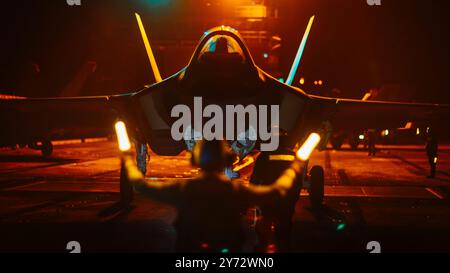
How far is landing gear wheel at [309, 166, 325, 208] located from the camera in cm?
982

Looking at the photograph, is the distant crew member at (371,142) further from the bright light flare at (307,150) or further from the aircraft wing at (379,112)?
the bright light flare at (307,150)

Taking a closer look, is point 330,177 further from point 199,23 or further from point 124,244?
point 124,244

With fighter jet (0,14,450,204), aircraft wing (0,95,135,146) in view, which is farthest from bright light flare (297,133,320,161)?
aircraft wing (0,95,135,146)

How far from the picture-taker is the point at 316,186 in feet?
32.5

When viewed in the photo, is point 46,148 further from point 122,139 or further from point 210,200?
point 210,200

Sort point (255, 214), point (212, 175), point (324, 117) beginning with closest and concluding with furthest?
point (212, 175) → point (255, 214) → point (324, 117)

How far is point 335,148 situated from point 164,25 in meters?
14.7

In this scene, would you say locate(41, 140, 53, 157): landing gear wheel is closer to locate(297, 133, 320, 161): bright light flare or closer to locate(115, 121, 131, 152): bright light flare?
locate(115, 121, 131, 152): bright light flare

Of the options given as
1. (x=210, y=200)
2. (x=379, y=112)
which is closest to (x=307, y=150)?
(x=210, y=200)

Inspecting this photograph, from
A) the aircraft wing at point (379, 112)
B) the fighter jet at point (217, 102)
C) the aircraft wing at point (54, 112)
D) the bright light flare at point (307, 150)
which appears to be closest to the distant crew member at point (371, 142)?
the aircraft wing at point (379, 112)

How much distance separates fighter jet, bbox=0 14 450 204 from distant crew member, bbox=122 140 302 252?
3092 millimetres

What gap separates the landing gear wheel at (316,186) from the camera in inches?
387

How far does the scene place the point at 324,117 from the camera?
31.2ft
